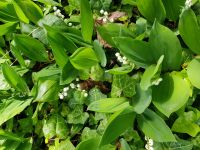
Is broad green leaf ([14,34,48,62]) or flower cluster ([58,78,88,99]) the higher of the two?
broad green leaf ([14,34,48,62])

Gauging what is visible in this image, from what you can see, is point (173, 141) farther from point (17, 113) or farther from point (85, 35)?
point (17, 113)

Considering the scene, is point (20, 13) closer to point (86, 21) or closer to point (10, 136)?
point (86, 21)

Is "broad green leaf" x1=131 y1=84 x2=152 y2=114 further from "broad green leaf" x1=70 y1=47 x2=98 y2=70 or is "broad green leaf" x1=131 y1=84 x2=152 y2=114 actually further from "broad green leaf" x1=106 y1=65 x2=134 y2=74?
"broad green leaf" x1=70 y1=47 x2=98 y2=70

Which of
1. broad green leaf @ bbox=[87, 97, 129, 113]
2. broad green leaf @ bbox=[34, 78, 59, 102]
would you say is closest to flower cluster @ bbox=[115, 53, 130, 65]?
broad green leaf @ bbox=[87, 97, 129, 113]

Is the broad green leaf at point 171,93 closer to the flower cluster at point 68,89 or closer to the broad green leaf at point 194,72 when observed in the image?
the broad green leaf at point 194,72

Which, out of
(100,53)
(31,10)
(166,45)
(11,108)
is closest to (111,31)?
(100,53)

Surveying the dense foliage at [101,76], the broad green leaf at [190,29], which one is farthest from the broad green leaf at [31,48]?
the broad green leaf at [190,29]
